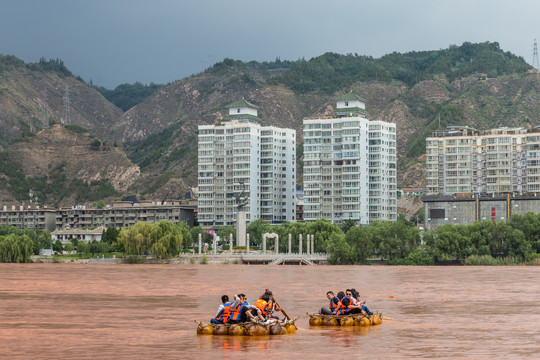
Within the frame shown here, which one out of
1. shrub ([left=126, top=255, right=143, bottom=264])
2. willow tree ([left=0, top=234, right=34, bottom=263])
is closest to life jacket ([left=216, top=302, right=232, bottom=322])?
willow tree ([left=0, top=234, right=34, bottom=263])

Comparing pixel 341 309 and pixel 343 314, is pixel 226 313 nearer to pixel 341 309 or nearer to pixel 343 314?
pixel 341 309

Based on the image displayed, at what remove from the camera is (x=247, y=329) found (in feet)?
180

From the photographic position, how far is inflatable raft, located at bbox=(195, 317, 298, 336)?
5484 cm

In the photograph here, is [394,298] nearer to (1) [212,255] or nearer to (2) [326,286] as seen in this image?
(2) [326,286]

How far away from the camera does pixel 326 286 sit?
353 ft

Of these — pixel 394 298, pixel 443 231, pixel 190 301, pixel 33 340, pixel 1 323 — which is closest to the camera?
pixel 33 340

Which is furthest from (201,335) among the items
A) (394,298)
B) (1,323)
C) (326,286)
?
(326,286)

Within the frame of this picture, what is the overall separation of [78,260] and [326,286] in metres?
98.1

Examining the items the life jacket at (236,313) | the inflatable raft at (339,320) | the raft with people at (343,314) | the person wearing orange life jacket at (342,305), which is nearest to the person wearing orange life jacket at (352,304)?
the raft with people at (343,314)

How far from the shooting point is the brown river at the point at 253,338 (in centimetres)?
5006

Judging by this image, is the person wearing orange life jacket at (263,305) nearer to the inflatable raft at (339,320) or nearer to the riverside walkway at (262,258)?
the inflatable raft at (339,320)

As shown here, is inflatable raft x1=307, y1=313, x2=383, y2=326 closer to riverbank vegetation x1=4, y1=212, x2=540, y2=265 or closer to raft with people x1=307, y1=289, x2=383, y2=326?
raft with people x1=307, y1=289, x2=383, y2=326

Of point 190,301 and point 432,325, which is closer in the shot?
point 432,325

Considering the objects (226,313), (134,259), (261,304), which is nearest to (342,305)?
(261,304)
